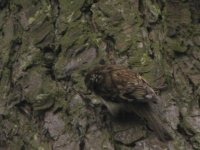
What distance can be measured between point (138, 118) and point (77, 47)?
2.59 feet

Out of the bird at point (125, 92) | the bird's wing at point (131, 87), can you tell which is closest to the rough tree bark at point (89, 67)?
the bird at point (125, 92)

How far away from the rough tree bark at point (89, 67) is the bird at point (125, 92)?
0.28 feet

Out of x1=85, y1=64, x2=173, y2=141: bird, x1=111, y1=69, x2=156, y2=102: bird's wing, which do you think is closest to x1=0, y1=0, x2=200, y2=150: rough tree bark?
x1=85, y1=64, x2=173, y2=141: bird

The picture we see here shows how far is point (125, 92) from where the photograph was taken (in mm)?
4664

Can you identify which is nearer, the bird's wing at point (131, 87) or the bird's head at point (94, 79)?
the bird's wing at point (131, 87)

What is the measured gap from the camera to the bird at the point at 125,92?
465 cm

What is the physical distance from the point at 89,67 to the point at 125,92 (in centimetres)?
52

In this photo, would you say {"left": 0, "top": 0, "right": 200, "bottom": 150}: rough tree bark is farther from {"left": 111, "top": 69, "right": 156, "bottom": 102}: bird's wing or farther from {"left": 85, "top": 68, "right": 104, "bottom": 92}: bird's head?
{"left": 111, "top": 69, "right": 156, "bottom": 102}: bird's wing

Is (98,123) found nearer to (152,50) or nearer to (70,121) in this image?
(70,121)

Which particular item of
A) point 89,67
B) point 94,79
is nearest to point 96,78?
point 94,79

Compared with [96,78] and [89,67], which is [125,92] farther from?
[89,67]

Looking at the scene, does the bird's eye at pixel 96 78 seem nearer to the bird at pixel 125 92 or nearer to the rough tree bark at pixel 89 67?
the bird at pixel 125 92

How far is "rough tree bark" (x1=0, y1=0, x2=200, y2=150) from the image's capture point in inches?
190

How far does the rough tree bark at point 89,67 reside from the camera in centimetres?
→ 482
